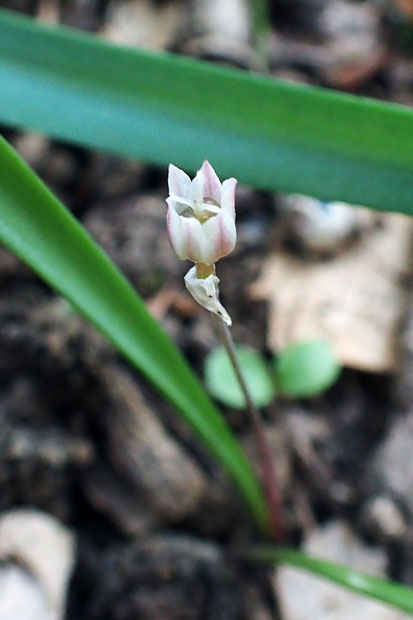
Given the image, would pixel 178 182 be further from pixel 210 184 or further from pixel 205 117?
pixel 205 117

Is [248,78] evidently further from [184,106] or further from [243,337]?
[243,337]

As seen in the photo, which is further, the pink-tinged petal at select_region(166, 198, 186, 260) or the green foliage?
the green foliage

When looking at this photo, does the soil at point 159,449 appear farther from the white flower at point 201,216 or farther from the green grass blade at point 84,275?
the white flower at point 201,216

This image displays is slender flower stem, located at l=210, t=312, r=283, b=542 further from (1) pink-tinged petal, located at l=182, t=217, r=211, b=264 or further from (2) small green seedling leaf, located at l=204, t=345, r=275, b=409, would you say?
(1) pink-tinged petal, located at l=182, t=217, r=211, b=264

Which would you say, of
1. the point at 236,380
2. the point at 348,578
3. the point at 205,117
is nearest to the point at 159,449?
the point at 236,380

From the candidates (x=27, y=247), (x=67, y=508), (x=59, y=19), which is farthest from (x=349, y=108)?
(x=59, y=19)

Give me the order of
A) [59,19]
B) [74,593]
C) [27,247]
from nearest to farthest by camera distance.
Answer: [27,247]
[74,593]
[59,19]

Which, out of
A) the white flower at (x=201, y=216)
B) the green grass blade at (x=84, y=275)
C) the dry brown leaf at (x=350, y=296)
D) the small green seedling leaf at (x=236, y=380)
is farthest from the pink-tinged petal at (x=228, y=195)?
the dry brown leaf at (x=350, y=296)

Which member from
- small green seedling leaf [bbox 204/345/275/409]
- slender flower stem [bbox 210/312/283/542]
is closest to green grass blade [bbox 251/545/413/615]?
slender flower stem [bbox 210/312/283/542]
